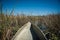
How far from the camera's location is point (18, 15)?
3.39 m

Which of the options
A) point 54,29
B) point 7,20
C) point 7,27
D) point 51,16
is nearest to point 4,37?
point 7,27

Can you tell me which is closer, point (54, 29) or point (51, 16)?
point (54, 29)

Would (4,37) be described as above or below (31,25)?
below

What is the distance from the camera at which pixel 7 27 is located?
6.71 ft

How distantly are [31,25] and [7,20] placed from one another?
0.43 m

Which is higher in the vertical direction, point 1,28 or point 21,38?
point 1,28

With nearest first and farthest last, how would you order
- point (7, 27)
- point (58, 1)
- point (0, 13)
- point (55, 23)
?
point (0, 13)
point (7, 27)
point (58, 1)
point (55, 23)

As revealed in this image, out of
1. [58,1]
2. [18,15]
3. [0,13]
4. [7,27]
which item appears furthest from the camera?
[18,15]

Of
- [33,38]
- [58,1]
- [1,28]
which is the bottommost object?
[33,38]

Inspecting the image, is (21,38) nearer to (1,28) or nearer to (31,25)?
(31,25)

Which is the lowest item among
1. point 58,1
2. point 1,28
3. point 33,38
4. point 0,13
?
point 33,38

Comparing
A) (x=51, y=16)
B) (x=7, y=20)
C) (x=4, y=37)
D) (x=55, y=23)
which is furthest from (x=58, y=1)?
(x=4, y=37)

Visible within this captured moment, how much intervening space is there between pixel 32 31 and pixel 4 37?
1.42 ft

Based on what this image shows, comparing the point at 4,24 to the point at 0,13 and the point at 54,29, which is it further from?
the point at 54,29
